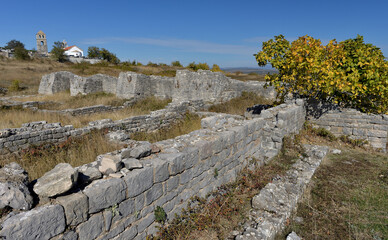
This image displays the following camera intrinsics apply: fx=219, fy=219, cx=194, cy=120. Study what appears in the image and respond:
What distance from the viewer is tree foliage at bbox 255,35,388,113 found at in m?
7.47

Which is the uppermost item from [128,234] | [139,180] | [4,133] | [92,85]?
[92,85]

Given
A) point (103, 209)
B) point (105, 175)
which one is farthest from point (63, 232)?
point (105, 175)

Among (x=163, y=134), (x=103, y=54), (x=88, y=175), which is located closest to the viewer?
(x=88, y=175)

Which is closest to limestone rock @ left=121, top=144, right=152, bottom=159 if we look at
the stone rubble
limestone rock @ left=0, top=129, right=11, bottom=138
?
the stone rubble

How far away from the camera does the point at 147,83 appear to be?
17828mm

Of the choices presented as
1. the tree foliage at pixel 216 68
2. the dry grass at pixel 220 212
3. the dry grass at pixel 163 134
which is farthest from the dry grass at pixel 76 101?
the tree foliage at pixel 216 68

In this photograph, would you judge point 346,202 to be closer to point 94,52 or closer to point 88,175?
point 88,175

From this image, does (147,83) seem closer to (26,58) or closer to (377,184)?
(377,184)

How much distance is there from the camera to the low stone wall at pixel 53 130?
6637mm

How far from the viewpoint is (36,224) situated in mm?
1935

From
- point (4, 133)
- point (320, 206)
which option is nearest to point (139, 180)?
point (320, 206)

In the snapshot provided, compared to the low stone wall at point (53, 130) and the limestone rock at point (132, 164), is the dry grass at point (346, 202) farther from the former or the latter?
the low stone wall at point (53, 130)

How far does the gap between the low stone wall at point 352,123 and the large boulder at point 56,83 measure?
60.7 ft

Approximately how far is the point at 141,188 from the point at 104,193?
1.74 ft
